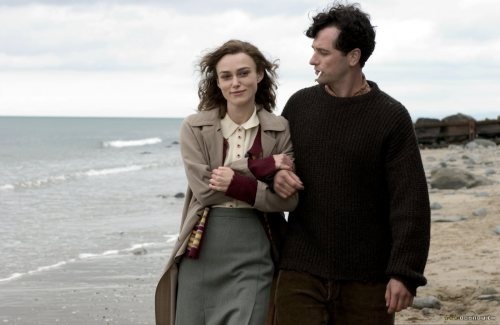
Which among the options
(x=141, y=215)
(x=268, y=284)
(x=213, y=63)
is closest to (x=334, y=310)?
(x=268, y=284)

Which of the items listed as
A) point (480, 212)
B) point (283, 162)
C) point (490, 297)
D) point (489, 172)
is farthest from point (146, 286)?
point (489, 172)

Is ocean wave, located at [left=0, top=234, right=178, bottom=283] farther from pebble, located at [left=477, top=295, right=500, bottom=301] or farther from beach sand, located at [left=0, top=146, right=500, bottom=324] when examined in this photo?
pebble, located at [left=477, top=295, right=500, bottom=301]

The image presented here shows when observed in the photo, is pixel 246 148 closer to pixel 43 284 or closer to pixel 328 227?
pixel 328 227

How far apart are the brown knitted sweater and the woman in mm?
136

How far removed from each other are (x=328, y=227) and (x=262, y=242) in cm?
33

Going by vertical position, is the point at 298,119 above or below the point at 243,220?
above

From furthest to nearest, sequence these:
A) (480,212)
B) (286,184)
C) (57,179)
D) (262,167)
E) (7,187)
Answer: (57,179) → (7,187) → (480,212) → (262,167) → (286,184)

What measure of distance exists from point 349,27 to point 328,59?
18 cm

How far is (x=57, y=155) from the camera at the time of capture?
5303 cm

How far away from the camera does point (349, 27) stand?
419 centimetres

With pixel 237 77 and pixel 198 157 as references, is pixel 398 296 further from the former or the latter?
pixel 237 77

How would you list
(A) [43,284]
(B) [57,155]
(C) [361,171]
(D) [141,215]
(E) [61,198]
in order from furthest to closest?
(B) [57,155] < (E) [61,198] < (D) [141,215] < (A) [43,284] < (C) [361,171]

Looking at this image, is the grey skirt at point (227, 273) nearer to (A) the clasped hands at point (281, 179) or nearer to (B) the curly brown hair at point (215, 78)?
(A) the clasped hands at point (281, 179)

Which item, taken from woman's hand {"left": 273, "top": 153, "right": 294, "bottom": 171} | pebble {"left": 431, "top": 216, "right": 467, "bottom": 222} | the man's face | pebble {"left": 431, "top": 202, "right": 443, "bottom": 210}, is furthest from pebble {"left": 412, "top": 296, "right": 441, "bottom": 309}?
pebble {"left": 431, "top": 202, "right": 443, "bottom": 210}
